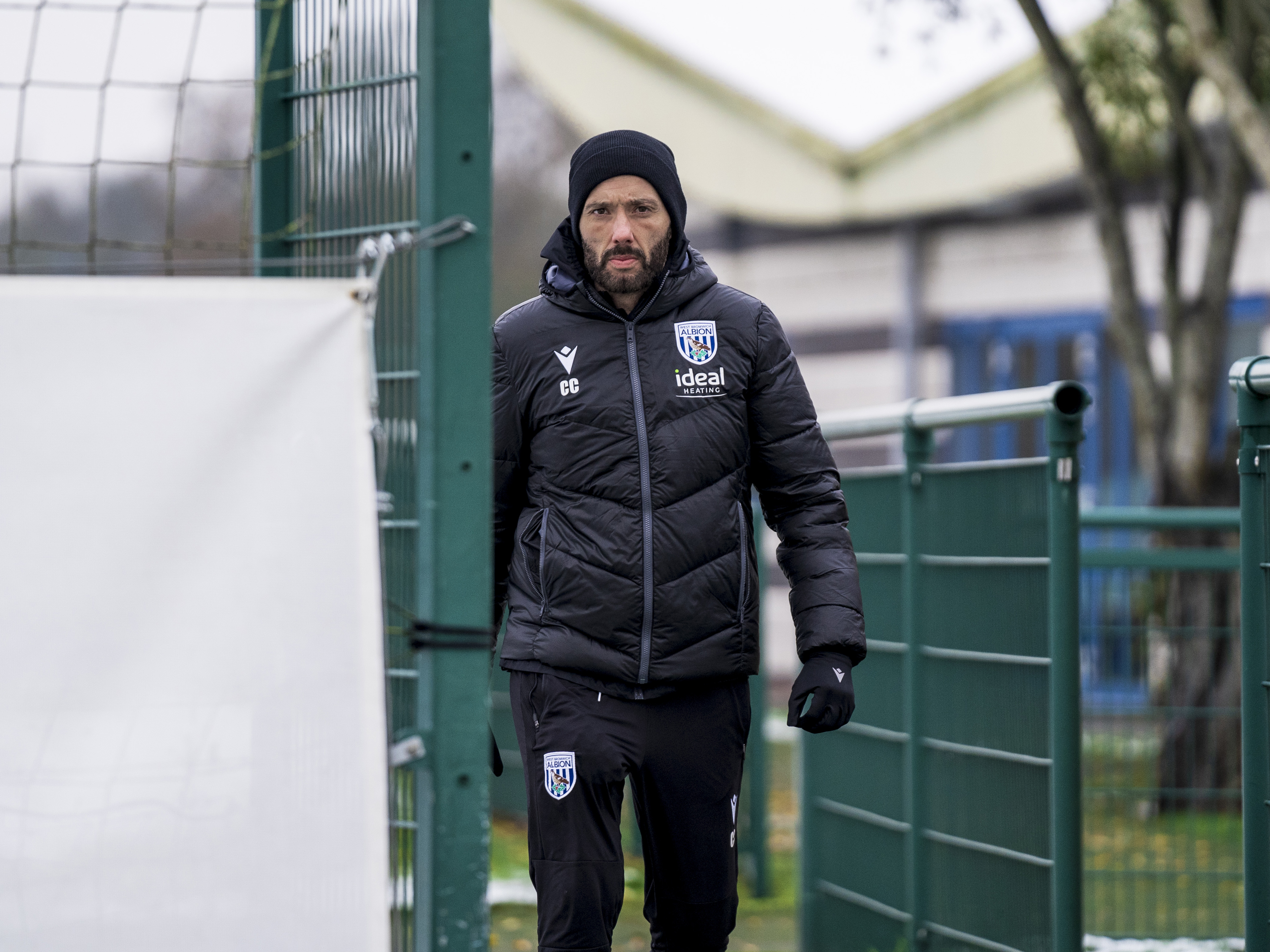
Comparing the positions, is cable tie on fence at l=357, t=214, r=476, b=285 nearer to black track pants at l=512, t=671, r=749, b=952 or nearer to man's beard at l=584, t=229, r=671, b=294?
man's beard at l=584, t=229, r=671, b=294

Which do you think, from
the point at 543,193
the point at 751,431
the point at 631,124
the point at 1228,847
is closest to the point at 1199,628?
the point at 1228,847

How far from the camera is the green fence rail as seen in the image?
404cm

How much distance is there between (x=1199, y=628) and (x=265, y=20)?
4.13 m

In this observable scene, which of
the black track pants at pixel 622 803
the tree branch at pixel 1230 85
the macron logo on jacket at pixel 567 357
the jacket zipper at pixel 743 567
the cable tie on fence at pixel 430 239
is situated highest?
the tree branch at pixel 1230 85

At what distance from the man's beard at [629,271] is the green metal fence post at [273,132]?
62cm

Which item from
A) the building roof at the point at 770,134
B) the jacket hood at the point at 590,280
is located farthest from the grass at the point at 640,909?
the building roof at the point at 770,134

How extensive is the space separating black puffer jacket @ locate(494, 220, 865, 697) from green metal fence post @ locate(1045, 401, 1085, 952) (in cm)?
76

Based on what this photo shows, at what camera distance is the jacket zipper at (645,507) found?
3.25m

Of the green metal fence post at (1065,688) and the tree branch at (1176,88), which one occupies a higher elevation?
the tree branch at (1176,88)

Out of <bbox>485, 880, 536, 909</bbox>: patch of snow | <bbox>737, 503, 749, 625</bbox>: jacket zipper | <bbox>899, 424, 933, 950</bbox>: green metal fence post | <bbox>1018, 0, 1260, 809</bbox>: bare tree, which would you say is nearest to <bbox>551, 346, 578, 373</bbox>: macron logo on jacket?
<bbox>737, 503, 749, 625</bbox>: jacket zipper

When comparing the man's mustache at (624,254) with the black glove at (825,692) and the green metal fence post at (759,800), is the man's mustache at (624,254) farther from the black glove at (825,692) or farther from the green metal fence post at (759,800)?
the green metal fence post at (759,800)

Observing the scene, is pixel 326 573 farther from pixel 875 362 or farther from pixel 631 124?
pixel 875 362

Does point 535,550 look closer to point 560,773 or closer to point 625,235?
point 560,773

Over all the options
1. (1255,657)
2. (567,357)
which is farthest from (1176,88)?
(567,357)
